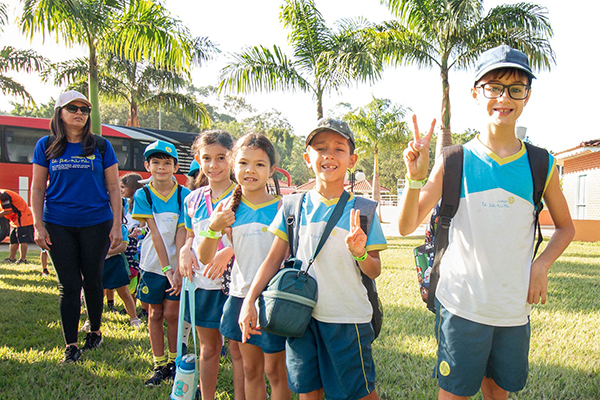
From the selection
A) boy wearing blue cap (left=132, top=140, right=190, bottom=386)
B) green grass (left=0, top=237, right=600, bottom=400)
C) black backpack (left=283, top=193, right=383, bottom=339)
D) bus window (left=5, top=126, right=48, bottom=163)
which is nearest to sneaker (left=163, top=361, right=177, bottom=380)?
boy wearing blue cap (left=132, top=140, right=190, bottom=386)

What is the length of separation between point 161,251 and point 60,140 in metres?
1.32

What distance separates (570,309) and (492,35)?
8685 millimetres

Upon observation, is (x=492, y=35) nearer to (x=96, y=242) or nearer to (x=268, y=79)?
(x=268, y=79)

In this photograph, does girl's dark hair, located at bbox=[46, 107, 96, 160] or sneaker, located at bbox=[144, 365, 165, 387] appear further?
girl's dark hair, located at bbox=[46, 107, 96, 160]

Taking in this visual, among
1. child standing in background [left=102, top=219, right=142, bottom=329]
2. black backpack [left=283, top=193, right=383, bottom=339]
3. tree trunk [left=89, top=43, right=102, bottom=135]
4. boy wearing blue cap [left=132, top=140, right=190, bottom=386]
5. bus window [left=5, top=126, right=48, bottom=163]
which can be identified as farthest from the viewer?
bus window [left=5, top=126, right=48, bottom=163]

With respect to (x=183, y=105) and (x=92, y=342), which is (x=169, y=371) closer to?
(x=92, y=342)

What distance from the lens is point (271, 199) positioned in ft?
8.15

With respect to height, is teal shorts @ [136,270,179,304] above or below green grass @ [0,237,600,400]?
above

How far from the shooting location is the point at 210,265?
2.37 m

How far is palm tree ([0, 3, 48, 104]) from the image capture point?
1473 cm

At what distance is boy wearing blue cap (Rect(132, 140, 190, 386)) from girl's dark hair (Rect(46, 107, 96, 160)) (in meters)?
0.60

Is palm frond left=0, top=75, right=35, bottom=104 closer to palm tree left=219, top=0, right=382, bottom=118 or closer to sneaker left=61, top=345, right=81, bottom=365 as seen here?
palm tree left=219, top=0, right=382, bottom=118

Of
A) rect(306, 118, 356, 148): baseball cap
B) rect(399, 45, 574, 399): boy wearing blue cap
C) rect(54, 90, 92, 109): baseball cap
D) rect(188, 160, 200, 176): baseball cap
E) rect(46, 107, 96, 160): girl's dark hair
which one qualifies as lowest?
rect(399, 45, 574, 399): boy wearing blue cap

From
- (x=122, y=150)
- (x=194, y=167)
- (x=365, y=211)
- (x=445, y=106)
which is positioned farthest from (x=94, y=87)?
(x=365, y=211)
